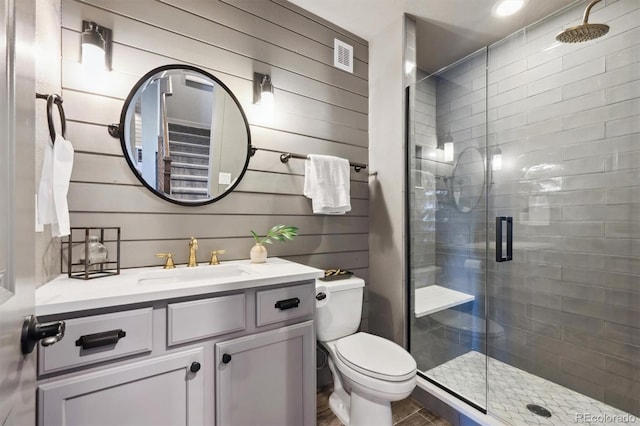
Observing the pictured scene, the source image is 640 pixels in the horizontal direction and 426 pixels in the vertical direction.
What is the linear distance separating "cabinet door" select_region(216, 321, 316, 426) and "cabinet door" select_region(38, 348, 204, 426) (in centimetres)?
10

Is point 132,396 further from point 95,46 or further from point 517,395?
point 517,395

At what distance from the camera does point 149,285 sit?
1216 millimetres

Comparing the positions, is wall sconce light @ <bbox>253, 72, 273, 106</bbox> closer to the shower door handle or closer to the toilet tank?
the toilet tank

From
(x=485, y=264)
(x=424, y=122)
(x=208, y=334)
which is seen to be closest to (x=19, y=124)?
(x=208, y=334)

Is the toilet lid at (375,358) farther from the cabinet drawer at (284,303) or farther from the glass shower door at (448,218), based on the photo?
the glass shower door at (448,218)

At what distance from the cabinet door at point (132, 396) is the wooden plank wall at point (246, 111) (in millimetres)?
594

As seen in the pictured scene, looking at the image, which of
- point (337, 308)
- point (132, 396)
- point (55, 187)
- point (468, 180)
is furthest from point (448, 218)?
point (55, 187)

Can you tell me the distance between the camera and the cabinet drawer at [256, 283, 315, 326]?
4.11 feet

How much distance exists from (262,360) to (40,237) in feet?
3.16

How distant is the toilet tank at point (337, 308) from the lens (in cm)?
169

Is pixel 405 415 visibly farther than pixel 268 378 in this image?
Yes

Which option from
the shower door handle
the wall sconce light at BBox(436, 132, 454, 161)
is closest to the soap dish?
the shower door handle

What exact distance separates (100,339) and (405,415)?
1726 mm

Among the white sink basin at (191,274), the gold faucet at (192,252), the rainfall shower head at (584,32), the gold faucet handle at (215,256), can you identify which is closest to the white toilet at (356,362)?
the white sink basin at (191,274)
